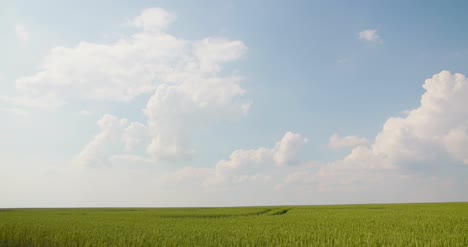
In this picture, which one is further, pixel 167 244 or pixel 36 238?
pixel 36 238

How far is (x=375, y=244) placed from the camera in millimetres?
11078

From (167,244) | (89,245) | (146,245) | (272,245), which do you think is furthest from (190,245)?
(89,245)

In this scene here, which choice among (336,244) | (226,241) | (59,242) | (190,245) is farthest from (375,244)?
(59,242)

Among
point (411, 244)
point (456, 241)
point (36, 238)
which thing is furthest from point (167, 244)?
point (456, 241)

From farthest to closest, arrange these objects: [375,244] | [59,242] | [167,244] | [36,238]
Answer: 1. [36,238]
2. [59,242]
3. [167,244]
4. [375,244]

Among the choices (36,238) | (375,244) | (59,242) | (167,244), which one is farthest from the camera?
(36,238)

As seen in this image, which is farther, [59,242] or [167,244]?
[59,242]

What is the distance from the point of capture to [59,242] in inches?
521

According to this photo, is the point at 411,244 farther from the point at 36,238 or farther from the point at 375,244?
the point at 36,238

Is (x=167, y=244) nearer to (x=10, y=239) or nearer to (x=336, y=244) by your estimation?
(x=336, y=244)

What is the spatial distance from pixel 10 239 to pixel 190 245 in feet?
30.2

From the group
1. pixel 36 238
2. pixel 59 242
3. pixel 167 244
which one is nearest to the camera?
pixel 167 244

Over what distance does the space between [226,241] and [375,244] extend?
4.97 m

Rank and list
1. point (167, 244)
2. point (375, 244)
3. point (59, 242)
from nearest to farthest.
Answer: point (375, 244)
point (167, 244)
point (59, 242)
